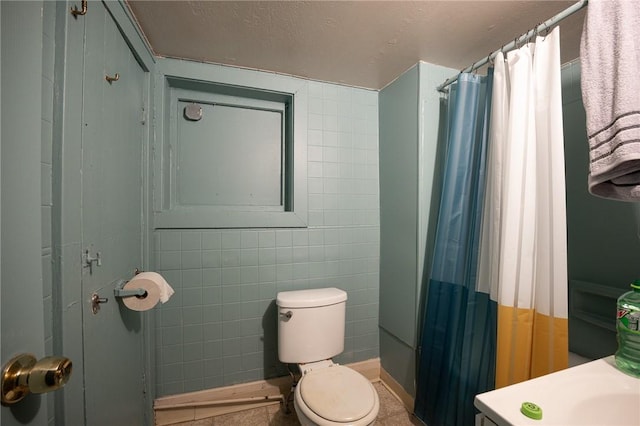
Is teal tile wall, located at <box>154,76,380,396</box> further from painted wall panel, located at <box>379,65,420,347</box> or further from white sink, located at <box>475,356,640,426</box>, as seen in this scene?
white sink, located at <box>475,356,640,426</box>

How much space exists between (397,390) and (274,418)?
0.78 metres

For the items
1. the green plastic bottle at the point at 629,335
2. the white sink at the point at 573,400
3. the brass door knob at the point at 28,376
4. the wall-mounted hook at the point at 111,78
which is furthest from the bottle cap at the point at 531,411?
the wall-mounted hook at the point at 111,78

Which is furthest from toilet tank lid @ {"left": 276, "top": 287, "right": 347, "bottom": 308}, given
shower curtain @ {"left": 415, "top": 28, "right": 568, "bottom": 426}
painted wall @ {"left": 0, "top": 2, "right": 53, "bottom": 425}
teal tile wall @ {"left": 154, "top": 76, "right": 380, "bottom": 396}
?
painted wall @ {"left": 0, "top": 2, "right": 53, "bottom": 425}

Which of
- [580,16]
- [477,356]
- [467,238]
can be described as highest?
[580,16]

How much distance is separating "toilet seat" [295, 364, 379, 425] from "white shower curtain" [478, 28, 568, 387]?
54 cm

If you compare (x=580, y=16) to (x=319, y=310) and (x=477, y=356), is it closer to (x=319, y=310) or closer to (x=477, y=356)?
(x=477, y=356)

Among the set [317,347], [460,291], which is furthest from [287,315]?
[460,291]

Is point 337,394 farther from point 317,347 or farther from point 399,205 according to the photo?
point 399,205

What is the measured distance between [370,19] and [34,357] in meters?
1.51

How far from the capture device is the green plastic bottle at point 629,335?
0.72 metres

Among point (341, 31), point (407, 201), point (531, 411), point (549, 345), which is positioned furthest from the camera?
point (407, 201)

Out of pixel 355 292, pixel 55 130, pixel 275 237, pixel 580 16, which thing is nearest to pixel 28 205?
pixel 55 130

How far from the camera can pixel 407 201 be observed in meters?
1.61

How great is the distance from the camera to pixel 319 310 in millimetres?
1495
